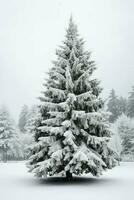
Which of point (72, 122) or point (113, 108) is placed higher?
point (113, 108)

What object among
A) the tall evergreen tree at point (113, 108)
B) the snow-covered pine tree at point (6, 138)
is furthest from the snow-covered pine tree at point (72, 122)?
the tall evergreen tree at point (113, 108)

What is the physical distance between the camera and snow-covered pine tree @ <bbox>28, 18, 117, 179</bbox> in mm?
15195

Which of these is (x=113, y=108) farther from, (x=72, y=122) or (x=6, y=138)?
(x=72, y=122)

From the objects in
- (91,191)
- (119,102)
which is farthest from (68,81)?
(119,102)

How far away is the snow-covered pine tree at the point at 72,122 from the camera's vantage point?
1520cm

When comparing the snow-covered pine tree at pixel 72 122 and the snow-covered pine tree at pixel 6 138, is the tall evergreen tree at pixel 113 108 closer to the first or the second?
the snow-covered pine tree at pixel 6 138

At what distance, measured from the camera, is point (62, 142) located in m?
16.1

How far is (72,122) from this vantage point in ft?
52.4

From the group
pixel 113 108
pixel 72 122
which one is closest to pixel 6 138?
pixel 72 122

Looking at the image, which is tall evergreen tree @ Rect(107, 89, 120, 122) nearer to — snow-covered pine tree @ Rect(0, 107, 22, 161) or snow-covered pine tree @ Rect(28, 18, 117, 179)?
snow-covered pine tree @ Rect(0, 107, 22, 161)

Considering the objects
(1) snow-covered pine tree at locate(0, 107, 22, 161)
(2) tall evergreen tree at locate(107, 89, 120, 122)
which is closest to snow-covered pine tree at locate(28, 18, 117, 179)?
(1) snow-covered pine tree at locate(0, 107, 22, 161)

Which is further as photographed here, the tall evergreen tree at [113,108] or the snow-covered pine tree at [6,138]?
the tall evergreen tree at [113,108]

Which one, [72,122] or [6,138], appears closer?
[72,122]

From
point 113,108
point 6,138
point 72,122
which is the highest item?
point 113,108
